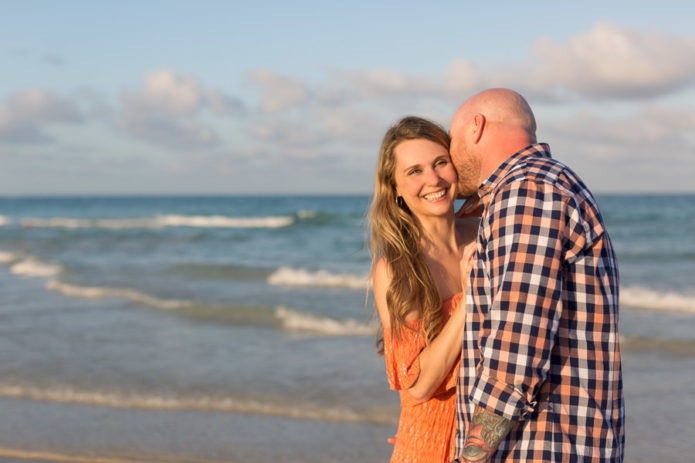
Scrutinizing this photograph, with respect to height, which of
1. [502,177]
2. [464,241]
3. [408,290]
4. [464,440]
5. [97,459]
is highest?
[502,177]

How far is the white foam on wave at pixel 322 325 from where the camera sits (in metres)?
9.00

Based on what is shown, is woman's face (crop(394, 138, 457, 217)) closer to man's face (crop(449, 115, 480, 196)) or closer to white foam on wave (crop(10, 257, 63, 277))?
man's face (crop(449, 115, 480, 196))

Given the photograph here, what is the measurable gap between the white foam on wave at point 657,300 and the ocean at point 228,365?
0.04 metres

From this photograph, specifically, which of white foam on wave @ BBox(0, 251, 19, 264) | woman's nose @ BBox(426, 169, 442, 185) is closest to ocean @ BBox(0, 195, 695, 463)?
woman's nose @ BBox(426, 169, 442, 185)

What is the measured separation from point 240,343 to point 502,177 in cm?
704

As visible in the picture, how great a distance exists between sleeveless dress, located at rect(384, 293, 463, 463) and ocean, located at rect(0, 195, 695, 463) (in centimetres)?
39

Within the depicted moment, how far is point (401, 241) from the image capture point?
9.29ft

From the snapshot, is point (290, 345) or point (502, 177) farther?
point (290, 345)

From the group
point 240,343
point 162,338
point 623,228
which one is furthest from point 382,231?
point 623,228

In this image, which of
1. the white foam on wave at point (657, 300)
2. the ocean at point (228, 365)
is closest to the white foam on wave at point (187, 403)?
the ocean at point (228, 365)

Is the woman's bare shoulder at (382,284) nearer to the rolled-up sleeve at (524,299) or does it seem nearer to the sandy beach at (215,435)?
the rolled-up sleeve at (524,299)

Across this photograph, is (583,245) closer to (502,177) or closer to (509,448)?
(502,177)

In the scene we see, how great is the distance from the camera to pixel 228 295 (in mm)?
12172

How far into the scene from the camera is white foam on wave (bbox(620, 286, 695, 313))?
1052cm
